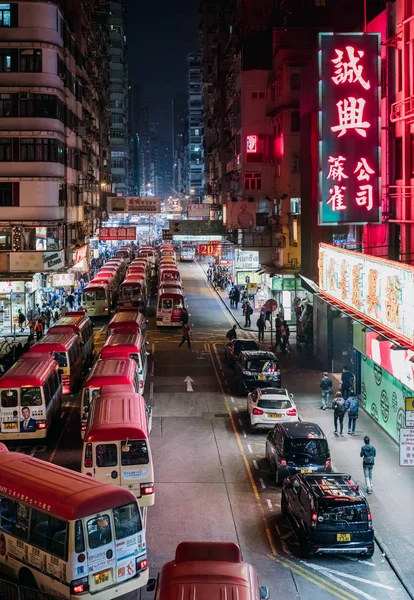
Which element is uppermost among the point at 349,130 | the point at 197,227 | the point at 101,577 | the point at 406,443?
the point at 349,130

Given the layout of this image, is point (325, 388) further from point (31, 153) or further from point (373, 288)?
point (31, 153)

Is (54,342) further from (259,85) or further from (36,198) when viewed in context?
(259,85)

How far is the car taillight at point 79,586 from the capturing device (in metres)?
14.2

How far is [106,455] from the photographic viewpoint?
20.0 m

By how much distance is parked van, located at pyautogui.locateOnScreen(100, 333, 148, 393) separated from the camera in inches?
1262

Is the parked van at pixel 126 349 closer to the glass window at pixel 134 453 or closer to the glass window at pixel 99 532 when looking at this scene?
the glass window at pixel 134 453

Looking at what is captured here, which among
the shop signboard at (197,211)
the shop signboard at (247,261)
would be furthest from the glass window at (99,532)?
the shop signboard at (197,211)

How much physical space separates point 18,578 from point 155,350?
101ft

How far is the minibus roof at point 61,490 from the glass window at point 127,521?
4.4 inches

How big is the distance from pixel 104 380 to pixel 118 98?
146009 millimetres

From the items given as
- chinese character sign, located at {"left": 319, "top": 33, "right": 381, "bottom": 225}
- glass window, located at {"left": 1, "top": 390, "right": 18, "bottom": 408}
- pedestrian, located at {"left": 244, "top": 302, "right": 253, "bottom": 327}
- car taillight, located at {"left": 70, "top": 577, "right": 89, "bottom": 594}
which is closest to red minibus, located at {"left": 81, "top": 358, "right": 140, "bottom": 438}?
glass window, located at {"left": 1, "top": 390, "right": 18, "bottom": 408}

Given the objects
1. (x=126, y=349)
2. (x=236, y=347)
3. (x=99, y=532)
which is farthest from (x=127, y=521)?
(x=236, y=347)

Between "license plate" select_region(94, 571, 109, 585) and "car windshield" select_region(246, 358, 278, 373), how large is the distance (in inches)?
771

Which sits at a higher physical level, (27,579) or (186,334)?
(186,334)
